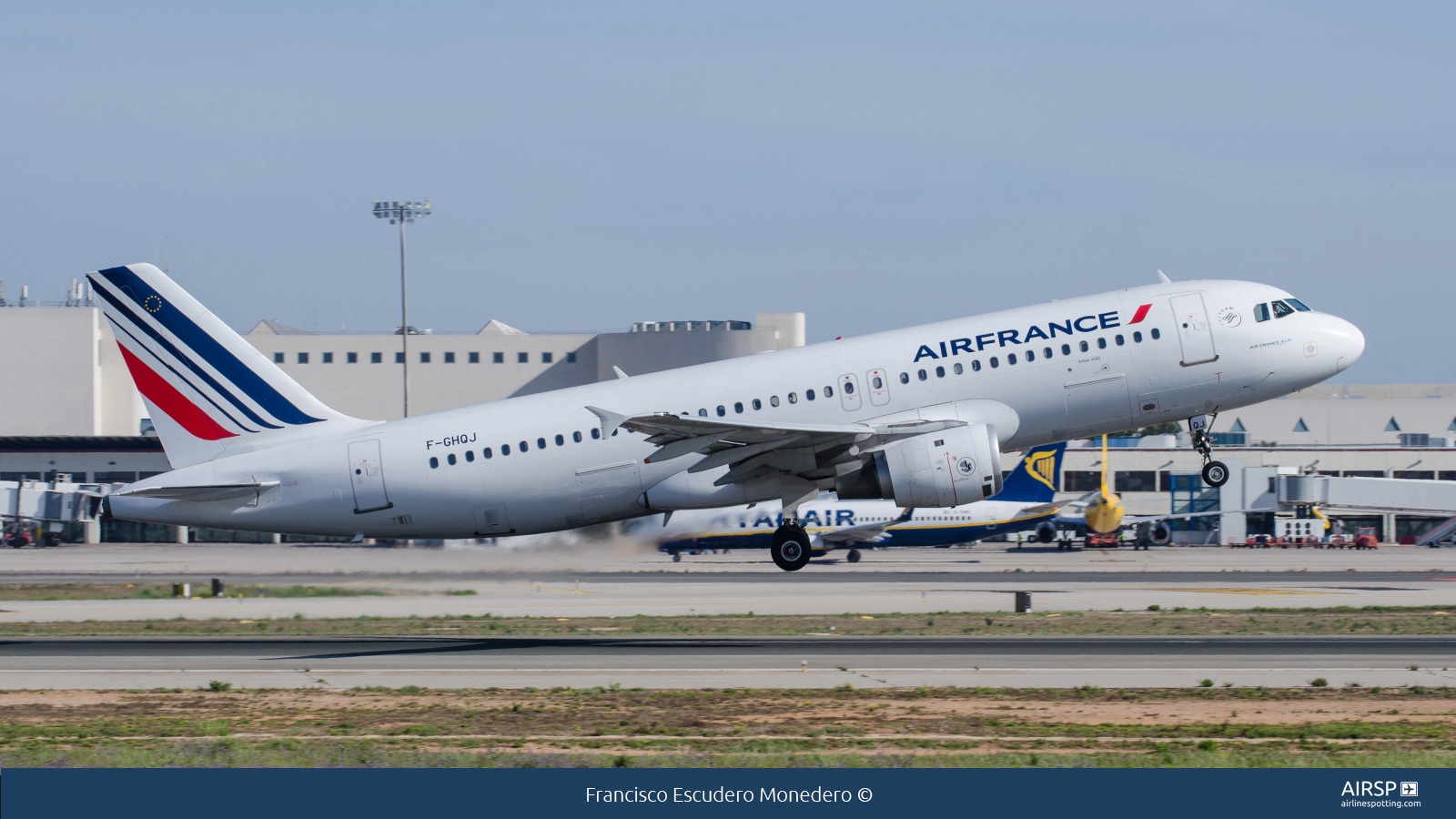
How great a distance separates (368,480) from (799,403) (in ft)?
37.4

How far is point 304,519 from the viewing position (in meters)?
34.8

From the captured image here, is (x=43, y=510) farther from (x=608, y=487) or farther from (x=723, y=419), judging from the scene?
Result: (x=723, y=419)

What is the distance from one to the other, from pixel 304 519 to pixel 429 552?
35.3ft

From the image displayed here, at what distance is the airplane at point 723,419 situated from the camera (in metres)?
32.2

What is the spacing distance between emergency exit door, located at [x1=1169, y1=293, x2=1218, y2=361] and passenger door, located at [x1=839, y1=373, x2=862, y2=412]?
7945 mm

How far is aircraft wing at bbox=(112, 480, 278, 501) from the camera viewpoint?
3434 centimetres

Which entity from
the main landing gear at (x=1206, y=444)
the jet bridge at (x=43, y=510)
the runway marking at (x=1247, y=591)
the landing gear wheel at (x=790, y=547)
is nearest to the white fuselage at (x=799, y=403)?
the main landing gear at (x=1206, y=444)

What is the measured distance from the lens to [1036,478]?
266ft

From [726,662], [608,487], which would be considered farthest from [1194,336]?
[608,487]

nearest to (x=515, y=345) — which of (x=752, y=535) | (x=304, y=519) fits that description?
(x=752, y=535)

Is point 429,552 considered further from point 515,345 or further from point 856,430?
point 515,345

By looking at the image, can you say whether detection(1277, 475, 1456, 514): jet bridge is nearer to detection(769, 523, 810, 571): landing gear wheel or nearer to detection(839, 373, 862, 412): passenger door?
detection(769, 523, 810, 571): landing gear wheel

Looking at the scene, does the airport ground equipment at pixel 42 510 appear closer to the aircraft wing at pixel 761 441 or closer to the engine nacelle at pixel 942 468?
the aircraft wing at pixel 761 441

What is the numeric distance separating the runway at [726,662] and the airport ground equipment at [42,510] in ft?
184
